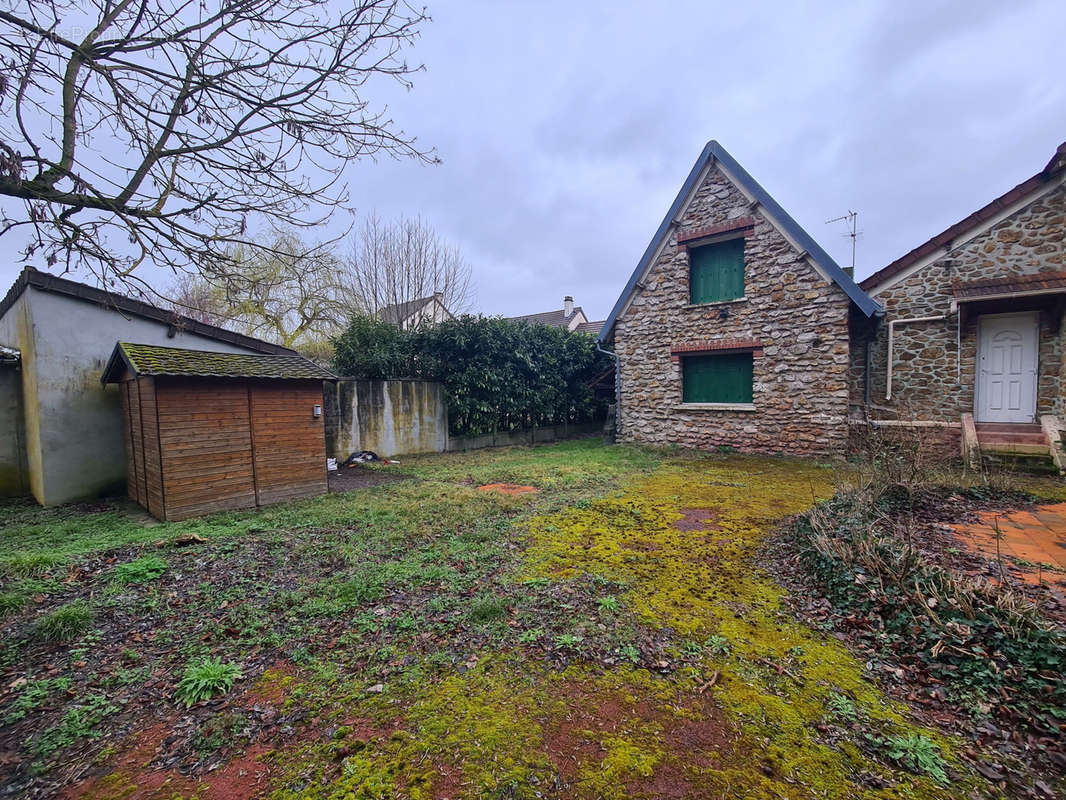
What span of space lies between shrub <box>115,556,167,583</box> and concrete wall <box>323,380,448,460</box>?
5501 millimetres

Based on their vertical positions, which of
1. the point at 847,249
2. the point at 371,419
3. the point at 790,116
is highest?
the point at 790,116

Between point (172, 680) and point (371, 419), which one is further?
point (371, 419)

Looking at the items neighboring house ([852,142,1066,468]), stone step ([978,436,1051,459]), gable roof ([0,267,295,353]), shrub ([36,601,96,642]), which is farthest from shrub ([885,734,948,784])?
stone step ([978,436,1051,459])

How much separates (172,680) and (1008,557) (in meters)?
6.19

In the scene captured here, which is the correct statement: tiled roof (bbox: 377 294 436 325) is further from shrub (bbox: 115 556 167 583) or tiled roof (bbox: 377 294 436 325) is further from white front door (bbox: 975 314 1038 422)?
white front door (bbox: 975 314 1038 422)

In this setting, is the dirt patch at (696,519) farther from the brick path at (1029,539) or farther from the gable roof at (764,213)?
the gable roof at (764,213)

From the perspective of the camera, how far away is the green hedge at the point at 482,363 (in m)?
10.6

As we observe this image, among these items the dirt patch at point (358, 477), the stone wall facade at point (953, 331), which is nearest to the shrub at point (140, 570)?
the dirt patch at point (358, 477)

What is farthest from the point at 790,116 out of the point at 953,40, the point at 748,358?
the point at 748,358

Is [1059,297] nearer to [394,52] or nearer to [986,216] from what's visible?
[986,216]

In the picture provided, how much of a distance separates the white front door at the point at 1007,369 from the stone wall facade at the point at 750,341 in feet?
9.60

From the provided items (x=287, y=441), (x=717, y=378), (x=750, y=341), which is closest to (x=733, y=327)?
(x=750, y=341)

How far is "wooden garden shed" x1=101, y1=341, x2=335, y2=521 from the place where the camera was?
5559 mm

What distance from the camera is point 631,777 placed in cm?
181
